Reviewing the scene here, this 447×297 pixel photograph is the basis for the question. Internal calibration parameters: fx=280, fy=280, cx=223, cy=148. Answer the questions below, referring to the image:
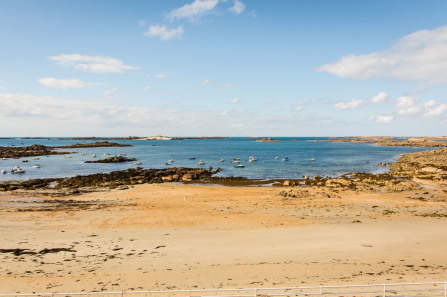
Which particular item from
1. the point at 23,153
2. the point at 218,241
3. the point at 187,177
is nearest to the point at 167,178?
the point at 187,177

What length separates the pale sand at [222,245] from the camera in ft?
47.9

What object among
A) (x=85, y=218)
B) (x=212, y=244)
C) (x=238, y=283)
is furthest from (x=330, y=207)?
(x=85, y=218)

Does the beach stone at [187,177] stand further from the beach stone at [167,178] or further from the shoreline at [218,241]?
the shoreline at [218,241]

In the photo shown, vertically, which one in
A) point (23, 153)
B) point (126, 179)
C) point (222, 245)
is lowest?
point (222, 245)

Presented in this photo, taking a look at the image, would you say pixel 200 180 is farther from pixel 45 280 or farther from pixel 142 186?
pixel 45 280

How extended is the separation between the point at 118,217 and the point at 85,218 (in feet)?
9.71

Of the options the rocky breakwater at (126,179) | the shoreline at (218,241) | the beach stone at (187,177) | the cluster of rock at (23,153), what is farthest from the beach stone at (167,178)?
the cluster of rock at (23,153)

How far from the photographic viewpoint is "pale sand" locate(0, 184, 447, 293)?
1459cm

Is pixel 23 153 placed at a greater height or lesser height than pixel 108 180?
greater

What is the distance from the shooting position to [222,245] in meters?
19.5

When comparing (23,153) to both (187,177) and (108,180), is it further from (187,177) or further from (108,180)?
(187,177)

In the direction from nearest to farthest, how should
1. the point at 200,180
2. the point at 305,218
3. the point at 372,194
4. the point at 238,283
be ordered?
the point at 238,283 < the point at 305,218 < the point at 372,194 < the point at 200,180

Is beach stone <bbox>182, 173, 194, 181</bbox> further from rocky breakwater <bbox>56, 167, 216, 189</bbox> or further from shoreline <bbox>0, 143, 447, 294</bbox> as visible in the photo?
shoreline <bbox>0, 143, 447, 294</bbox>

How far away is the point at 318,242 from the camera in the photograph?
65.1 feet
